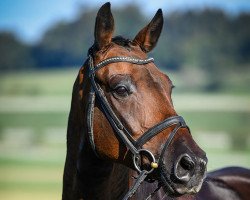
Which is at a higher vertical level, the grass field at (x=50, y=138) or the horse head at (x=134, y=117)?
the horse head at (x=134, y=117)

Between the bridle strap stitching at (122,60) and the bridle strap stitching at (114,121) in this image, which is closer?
the bridle strap stitching at (114,121)

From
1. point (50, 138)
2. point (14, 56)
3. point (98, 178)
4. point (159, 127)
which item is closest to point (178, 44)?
point (14, 56)

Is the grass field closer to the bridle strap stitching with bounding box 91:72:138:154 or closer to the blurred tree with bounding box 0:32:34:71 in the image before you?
the blurred tree with bounding box 0:32:34:71

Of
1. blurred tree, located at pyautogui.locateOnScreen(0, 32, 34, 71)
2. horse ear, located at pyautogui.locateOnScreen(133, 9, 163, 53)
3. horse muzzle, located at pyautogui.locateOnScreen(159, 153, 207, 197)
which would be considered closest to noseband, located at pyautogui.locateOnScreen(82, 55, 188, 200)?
horse muzzle, located at pyautogui.locateOnScreen(159, 153, 207, 197)

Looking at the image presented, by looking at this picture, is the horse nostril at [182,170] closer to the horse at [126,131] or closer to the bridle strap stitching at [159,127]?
the horse at [126,131]

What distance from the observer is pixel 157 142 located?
349cm

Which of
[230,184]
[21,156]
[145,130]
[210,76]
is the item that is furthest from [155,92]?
[210,76]

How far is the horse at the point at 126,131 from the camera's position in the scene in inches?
135

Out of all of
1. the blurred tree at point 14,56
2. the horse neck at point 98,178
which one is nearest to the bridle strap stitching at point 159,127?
the horse neck at point 98,178

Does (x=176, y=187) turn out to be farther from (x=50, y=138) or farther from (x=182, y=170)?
(x=50, y=138)

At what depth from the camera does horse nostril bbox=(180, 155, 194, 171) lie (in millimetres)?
3318

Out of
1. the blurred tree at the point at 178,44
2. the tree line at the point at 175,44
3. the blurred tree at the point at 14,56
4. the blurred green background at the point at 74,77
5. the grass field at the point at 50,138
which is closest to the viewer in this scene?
the grass field at the point at 50,138

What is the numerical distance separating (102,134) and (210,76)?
4048cm

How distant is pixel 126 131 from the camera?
3.58 meters
